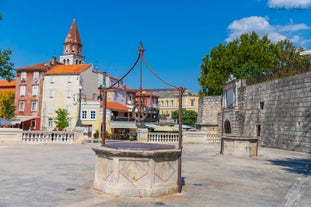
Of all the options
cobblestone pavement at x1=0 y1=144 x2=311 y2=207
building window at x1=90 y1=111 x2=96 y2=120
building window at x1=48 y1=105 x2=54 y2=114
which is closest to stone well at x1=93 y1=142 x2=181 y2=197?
cobblestone pavement at x1=0 y1=144 x2=311 y2=207

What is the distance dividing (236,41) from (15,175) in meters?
34.4

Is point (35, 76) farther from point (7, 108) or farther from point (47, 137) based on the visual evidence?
point (47, 137)

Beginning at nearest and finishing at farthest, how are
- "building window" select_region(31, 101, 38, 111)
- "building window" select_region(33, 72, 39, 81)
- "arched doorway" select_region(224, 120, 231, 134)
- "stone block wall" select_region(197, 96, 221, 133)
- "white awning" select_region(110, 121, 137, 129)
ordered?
"arched doorway" select_region(224, 120, 231, 134) < "stone block wall" select_region(197, 96, 221, 133) < "white awning" select_region(110, 121, 137, 129) < "building window" select_region(31, 101, 38, 111) < "building window" select_region(33, 72, 39, 81)

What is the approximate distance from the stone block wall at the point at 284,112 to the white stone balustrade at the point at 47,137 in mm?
14738

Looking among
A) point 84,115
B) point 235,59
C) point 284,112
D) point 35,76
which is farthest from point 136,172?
point 35,76

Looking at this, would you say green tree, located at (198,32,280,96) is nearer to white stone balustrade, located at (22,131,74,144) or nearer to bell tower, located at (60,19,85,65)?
white stone balustrade, located at (22,131,74,144)

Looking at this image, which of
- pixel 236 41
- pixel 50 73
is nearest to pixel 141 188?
pixel 236 41

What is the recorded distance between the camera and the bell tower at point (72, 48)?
78250 mm

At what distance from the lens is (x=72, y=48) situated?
78.7m

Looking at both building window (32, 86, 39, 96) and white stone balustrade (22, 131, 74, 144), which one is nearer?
white stone balustrade (22, 131, 74, 144)

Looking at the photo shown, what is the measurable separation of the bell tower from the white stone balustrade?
60.5 metres

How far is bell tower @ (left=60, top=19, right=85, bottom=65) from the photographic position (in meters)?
78.2

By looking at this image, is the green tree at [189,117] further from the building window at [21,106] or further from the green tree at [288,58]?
the building window at [21,106]

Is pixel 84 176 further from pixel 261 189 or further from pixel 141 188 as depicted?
pixel 261 189
